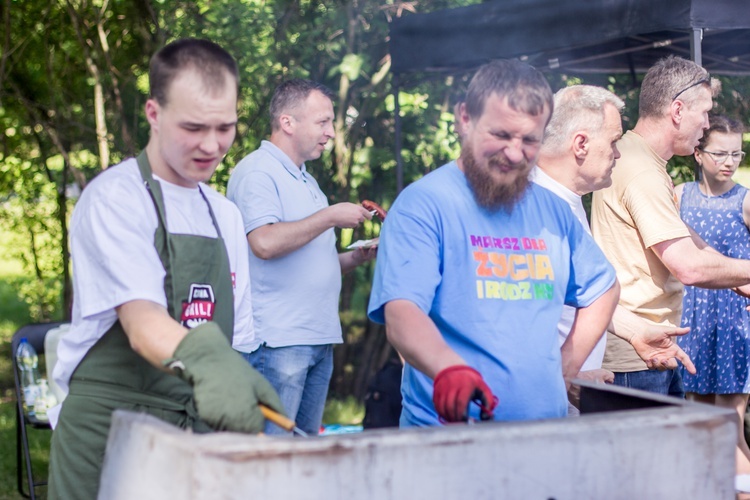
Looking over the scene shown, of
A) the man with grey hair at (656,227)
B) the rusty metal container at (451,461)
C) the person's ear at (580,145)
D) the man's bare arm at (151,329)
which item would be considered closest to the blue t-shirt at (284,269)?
the man with grey hair at (656,227)

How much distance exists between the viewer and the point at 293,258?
11.9 feet

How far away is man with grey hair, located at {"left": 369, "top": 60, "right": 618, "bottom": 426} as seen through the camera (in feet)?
6.73

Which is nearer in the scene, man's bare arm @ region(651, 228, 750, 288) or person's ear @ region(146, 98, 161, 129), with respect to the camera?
person's ear @ region(146, 98, 161, 129)

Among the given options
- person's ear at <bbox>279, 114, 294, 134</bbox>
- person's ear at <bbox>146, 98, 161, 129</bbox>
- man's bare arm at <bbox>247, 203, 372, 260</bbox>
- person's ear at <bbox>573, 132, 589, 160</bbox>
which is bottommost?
man's bare arm at <bbox>247, 203, 372, 260</bbox>

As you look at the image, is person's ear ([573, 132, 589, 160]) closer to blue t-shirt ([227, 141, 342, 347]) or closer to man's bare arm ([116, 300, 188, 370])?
blue t-shirt ([227, 141, 342, 347])

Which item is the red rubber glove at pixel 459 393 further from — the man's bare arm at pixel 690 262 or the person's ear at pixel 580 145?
the man's bare arm at pixel 690 262

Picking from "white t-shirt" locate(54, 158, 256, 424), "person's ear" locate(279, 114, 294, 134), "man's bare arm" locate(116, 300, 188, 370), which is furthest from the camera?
"person's ear" locate(279, 114, 294, 134)

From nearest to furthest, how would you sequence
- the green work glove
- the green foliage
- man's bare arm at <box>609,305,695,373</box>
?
the green work glove < man's bare arm at <box>609,305,695,373</box> < the green foliage

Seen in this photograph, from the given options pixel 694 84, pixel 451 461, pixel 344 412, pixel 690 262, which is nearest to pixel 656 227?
pixel 690 262

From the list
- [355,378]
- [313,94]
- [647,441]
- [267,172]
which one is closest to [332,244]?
[267,172]

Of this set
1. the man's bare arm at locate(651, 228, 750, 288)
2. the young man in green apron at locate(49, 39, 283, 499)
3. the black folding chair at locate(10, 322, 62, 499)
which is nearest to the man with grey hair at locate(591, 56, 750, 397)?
the man's bare arm at locate(651, 228, 750, 288)

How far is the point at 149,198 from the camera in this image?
1964 millimetres

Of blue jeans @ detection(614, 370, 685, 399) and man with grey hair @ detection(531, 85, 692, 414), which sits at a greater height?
man with grey hair @ detection(531, 85, 692, 414)

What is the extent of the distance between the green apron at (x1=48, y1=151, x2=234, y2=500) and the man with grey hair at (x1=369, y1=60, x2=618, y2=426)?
378 mm
